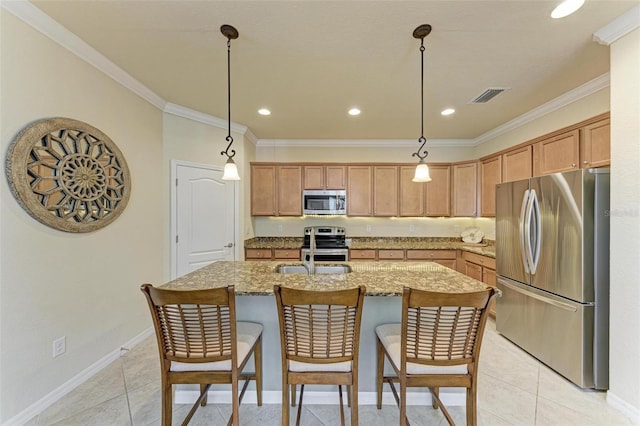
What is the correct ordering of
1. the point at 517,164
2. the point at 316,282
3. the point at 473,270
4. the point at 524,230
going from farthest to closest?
Answer: the point at 473,270 → the point at 517,164 → the point at 524,230 → the point at 316,282

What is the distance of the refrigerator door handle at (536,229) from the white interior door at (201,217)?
3610 millimetres

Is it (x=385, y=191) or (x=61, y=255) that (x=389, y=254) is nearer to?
(x=385, y=191)

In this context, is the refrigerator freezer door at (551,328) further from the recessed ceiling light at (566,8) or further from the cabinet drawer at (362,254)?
Answer: the recessed ceiling light at (566,8)

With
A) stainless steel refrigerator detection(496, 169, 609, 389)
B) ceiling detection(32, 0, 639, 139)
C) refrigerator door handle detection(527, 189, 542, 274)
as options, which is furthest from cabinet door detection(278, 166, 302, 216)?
refrigerator door handle detection(527, 189, 542, 274)

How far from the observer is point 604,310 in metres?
2.07

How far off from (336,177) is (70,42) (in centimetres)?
341

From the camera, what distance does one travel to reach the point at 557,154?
9.31 ft

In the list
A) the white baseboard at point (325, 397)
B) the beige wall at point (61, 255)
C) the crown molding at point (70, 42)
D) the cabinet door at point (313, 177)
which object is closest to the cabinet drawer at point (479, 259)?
the white baseboard at point (325, 397)

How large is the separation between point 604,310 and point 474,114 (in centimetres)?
256

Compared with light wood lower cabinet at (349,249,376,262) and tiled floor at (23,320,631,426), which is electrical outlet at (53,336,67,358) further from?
light wood lower cabinet at (349,249,376,262)

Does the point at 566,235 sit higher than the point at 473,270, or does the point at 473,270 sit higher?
the point at 566,235

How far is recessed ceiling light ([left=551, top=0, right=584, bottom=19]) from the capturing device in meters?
1.66

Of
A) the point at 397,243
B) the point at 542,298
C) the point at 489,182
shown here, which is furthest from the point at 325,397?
the point at 489,182

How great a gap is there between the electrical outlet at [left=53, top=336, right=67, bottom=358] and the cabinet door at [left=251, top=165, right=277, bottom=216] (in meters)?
2.83
